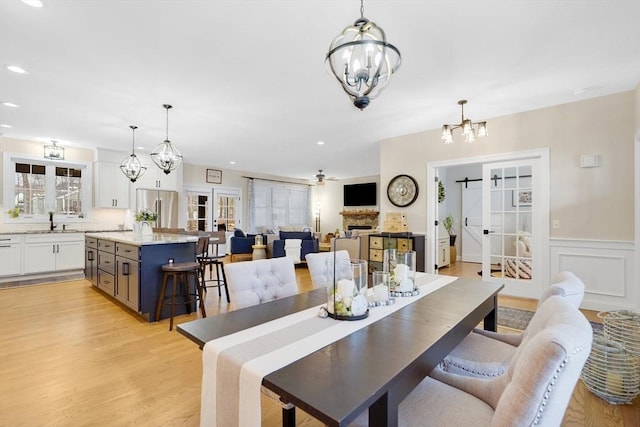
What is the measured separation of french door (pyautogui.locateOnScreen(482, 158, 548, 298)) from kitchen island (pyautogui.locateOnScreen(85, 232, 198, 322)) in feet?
14.2

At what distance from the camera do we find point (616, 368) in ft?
6.52

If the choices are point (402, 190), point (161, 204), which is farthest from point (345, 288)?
point (161, 204)

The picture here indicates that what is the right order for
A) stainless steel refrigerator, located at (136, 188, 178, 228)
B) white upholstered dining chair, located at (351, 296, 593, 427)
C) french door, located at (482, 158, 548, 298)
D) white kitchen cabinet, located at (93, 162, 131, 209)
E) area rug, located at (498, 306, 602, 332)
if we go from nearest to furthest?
white upholstered dining chair, located at (351, 296, 593, 427) → area rug, located at (498, 306, 602, 332) → french door, located at (482, 158, 548, 298) → white kitchen cabinet, located at (93, 162, 131, 209) → stainless steel refrigerator, located at (136, 188, 178, 228)

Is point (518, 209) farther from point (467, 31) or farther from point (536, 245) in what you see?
point (467, 31)

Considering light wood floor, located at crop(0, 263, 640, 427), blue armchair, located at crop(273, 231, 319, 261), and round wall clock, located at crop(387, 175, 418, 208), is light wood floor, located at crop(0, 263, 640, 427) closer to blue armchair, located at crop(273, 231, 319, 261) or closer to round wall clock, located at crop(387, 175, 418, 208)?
blue armchair, located at crop(273, 231, 319, 261)

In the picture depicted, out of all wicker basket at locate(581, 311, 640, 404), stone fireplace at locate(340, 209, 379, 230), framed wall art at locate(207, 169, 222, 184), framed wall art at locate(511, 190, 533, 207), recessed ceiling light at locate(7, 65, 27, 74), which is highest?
recessed ceiling light at locate(7, 65, 27, 74)

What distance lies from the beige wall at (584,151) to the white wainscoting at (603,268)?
12cm

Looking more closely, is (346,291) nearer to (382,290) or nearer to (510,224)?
(382,290)

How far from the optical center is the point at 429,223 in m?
5.12

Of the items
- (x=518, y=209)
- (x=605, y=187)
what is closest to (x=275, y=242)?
(x=518, y=209)

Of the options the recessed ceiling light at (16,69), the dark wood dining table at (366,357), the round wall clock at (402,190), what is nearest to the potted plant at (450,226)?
the round wall clock at (402,190)

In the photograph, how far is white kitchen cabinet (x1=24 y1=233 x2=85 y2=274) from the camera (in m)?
5.51

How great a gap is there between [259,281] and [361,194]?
891cm

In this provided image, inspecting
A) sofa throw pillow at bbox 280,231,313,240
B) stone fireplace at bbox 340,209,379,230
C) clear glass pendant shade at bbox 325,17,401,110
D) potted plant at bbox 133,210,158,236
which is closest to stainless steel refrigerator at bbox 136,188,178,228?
sofa throw pillow at bbox 280,231,313,240
